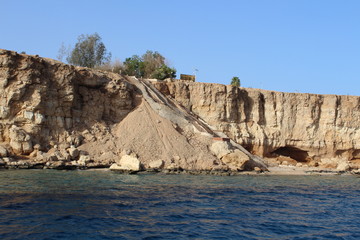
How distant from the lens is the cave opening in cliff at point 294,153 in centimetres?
4466

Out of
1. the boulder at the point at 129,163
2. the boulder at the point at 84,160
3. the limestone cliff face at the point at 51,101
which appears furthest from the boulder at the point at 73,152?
the boulder at the point at 129,163

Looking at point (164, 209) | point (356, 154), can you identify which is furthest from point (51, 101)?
point (356, 154)

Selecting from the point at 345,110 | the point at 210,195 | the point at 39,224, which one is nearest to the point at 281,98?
the point at 345,110

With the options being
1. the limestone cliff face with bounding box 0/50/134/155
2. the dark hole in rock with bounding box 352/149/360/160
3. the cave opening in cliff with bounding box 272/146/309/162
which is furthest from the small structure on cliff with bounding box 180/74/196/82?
the dark hole in rock with bounding box 352/149/360/160

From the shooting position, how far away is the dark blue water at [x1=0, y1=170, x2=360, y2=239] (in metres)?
11.7

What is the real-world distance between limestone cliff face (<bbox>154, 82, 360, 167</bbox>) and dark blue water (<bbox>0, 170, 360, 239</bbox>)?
58.8ft

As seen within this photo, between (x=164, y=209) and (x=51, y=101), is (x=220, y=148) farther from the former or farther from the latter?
(x=164, y=209)

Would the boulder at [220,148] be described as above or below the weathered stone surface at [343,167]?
above

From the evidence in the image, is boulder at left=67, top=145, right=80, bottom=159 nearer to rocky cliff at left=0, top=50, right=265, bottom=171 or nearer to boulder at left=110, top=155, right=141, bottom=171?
rocky cliff at left=0, top=50, right=265, bottom=171

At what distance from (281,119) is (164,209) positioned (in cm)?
3112

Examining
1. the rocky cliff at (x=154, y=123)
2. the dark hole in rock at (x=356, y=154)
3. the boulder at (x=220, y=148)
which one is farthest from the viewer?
the dark hole in rock at (x=356, y=154)

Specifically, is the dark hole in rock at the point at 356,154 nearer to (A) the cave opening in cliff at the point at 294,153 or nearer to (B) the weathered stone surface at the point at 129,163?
(A) the cave opening in cliff at the point at 294,153

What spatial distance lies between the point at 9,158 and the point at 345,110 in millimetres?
34424

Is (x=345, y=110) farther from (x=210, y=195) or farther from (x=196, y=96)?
(x=210, y=195)
